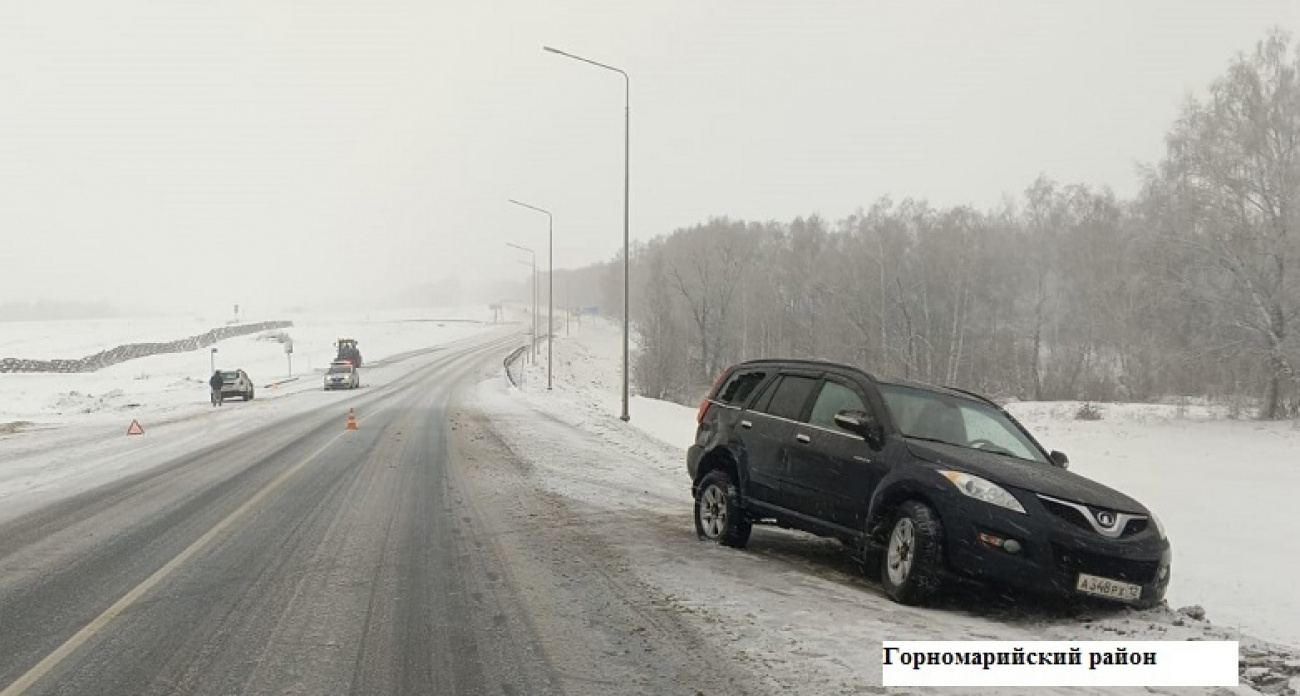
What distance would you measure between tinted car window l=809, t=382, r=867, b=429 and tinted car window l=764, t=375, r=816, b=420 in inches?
7.2

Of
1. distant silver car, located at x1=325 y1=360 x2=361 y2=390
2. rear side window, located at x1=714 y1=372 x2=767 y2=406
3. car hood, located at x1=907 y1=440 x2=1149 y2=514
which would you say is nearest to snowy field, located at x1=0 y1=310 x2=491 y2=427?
distant silver car, located at x1=325 y1=360 x2=361 y2=390

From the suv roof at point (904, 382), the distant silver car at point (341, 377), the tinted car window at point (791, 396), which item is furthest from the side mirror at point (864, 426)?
the distant silver car at point (341, 377)

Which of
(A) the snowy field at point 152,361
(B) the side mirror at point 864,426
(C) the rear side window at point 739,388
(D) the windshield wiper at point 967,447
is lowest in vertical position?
(A) the snowy field at point 152,361

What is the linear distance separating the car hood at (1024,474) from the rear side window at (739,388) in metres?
2.30

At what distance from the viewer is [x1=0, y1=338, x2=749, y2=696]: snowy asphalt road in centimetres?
466

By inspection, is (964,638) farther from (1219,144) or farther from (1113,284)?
(1113,284)

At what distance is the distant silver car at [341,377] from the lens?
44.6 meters

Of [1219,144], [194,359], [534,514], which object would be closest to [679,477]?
[534,514]

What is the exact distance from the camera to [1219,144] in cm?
3228

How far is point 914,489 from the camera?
6.11m

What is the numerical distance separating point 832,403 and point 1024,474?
69.2 inches

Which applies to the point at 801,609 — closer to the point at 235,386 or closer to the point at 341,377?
the point at 235,386

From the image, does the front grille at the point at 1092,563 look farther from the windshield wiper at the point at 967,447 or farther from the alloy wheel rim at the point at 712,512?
the alloy wheel rim at the point at 712,512

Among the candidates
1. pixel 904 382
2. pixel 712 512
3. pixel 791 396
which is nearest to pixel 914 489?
pixel 904 382
